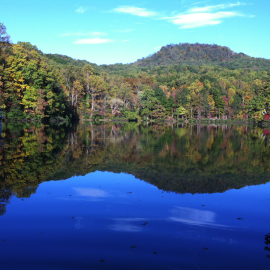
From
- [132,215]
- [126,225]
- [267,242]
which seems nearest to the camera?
[267,242]

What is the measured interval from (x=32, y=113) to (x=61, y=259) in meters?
38.9

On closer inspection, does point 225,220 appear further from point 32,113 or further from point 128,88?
point 128,88

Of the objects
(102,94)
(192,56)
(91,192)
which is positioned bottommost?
(91,192)

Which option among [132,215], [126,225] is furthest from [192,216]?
[126,225]

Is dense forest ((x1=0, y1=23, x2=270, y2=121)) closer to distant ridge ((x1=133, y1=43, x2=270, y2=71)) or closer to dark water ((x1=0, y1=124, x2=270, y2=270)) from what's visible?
dark water ((x1=0, y1=124, x2=270, y2=270))

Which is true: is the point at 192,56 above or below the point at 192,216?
above

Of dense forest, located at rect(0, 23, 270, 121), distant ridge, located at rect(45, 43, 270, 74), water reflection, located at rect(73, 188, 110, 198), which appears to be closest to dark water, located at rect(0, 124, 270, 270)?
water reflection, located at rect(73, 188, 110, 198)

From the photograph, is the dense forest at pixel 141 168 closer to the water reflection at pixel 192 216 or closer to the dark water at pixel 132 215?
the dark water at pixel 132 215

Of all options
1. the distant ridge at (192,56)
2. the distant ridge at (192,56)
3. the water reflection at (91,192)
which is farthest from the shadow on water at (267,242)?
the distant ridge at (192,56)

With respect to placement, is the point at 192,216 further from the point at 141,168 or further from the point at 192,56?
the point at 192,56

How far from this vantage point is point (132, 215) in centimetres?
645

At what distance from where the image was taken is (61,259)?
4492 millimetres

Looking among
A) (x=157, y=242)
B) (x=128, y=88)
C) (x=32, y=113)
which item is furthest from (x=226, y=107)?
(x=157, y=242)

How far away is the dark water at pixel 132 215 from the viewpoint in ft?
15.1
